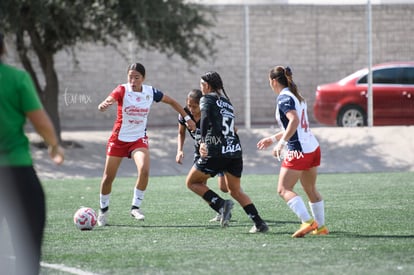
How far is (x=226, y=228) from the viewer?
11000mm

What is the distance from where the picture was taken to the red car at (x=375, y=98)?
81.4ft

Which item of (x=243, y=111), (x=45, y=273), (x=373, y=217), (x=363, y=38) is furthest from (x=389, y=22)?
(x=45, y=273)

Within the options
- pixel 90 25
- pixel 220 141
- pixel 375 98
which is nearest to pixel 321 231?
pixel 220 141

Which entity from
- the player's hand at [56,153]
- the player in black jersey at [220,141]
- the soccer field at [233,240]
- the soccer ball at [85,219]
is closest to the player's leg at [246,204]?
the player in black jersey at [220,141]

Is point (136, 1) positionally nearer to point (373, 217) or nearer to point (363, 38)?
point (363, 38)

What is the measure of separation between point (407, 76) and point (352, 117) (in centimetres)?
183

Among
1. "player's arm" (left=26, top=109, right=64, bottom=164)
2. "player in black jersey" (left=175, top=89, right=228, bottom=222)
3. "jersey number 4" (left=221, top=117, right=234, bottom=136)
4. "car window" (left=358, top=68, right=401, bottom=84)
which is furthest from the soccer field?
"car window" (left=358, top=68, right=401, bottom=84)

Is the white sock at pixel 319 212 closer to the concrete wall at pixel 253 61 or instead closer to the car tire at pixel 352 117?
the car tire at pixel 352 117

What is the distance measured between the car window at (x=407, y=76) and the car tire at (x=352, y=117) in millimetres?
1375

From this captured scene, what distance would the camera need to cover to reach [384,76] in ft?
83.2

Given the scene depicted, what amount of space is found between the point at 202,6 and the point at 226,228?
50.4ft

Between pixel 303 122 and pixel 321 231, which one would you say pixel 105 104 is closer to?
pixel 303 122

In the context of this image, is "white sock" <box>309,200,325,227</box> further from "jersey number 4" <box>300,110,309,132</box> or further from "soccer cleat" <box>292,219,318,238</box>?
"jersey number 4" <box>300,110,309,132</box>

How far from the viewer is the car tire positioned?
25391 mm
